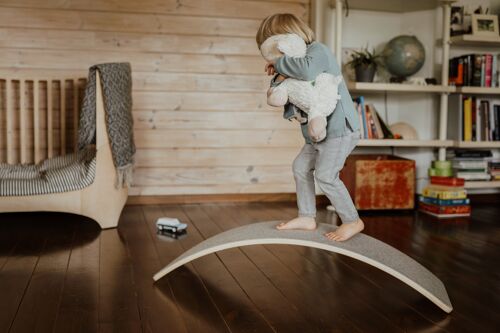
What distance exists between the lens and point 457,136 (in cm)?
384

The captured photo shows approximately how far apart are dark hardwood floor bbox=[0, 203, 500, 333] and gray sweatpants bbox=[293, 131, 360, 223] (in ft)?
0.89

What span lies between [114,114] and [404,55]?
192 centimetres

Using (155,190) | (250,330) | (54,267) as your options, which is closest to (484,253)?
(250,330)

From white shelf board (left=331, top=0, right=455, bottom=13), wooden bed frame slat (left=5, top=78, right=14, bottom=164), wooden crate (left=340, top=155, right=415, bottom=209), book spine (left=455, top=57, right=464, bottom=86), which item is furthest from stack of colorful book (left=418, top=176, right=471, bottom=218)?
wooden bed frame slat (left=5, top=78, right=14, bottom=164)

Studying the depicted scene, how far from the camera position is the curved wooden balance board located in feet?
5.97

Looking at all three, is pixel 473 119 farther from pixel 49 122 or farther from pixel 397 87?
pixel 49 122

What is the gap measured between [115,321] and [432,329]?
935 mm

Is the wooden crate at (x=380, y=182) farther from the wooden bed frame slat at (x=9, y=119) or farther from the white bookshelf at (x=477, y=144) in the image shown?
the wooden bed frame slat at (x=9, y=119)

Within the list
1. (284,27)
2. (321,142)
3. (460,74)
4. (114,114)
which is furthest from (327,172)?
(460,74)

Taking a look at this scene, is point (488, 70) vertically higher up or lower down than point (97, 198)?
higher up

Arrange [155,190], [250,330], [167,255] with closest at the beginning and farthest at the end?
[250,330] → [167,255] → [155,190]

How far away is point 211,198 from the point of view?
390 cm

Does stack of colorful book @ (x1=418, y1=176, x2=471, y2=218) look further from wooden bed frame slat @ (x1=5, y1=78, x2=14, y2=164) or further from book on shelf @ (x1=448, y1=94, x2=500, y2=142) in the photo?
wooden bed frame slat @ (x1=5, y1=78, x2=14, y2=164)

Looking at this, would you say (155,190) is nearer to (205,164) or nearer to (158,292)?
(205,164)
